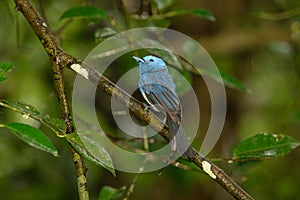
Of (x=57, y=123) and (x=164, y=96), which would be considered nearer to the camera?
(x=57, y=123)

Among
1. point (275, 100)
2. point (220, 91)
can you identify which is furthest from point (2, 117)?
point (275, 100)

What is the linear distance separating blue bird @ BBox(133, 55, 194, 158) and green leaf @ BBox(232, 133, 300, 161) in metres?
0.24

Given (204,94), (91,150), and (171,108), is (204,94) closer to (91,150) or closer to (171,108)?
Answer: (171,108)

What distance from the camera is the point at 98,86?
1.53m

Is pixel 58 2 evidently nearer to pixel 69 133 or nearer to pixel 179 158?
pixel 179 158

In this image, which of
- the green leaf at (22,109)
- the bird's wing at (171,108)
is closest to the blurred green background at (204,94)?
the bird's wing at (171,108)

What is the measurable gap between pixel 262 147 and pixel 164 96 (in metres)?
A: 0.39

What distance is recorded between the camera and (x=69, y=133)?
4.61 feet

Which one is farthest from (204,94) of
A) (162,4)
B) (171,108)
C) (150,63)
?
(171,108)

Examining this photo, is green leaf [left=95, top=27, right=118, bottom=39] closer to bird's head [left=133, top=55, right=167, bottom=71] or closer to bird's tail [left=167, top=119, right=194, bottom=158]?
bird's head [left=133, top=55, right=167, bottom=71]

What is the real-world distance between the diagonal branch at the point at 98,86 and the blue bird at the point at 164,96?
45mm

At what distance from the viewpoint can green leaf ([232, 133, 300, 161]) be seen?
1.82m

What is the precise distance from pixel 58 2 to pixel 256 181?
5.19 ft

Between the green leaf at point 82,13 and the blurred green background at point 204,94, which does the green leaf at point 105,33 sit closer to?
the green leaf at point 82,13
